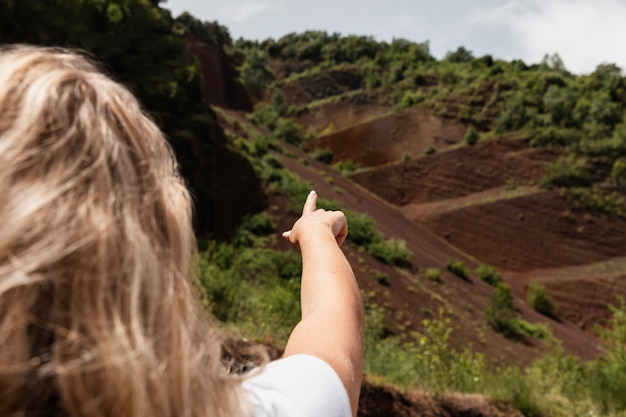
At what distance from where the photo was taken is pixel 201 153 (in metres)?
16.7

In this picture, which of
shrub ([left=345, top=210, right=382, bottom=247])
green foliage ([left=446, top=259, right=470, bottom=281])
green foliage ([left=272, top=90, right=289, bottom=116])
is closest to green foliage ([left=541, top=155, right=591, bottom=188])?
green foliage ([left=446, top=259, right=470, bottom=281])

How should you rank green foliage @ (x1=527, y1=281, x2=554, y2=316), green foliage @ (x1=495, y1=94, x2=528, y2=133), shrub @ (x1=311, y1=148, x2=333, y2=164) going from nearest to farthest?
1. green foliage @ (x1=527, y1=281, x2=554, y2=316)
2. green foliage @ (x1=495, y1=94, x2=528, y2=133)
3. shrub @ (x1=311, y1=148, x2=333, y2=164)

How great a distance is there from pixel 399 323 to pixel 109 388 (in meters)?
14.1

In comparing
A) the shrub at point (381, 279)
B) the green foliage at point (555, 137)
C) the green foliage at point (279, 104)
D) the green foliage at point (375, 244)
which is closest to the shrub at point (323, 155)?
the green foliage at point (279, 104)

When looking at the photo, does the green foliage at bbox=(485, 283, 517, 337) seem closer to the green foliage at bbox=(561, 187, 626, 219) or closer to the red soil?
the green foliage at bbox=(561, 187, 626, 219)

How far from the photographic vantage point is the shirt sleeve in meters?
0.79

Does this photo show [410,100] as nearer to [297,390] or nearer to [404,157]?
[404,157]

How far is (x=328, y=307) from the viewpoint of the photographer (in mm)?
1024

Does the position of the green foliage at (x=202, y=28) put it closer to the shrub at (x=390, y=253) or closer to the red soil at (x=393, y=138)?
the red soil at (x=393, y=138)

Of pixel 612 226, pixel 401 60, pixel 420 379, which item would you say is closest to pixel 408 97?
pixel 401 60

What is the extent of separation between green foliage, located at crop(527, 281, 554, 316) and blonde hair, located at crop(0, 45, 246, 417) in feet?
84.7

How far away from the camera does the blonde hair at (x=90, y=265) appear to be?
0.62 m

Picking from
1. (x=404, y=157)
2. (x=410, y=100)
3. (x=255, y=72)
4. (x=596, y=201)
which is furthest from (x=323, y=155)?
(x=596, y=201)

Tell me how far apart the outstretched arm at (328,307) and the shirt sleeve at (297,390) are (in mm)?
32
